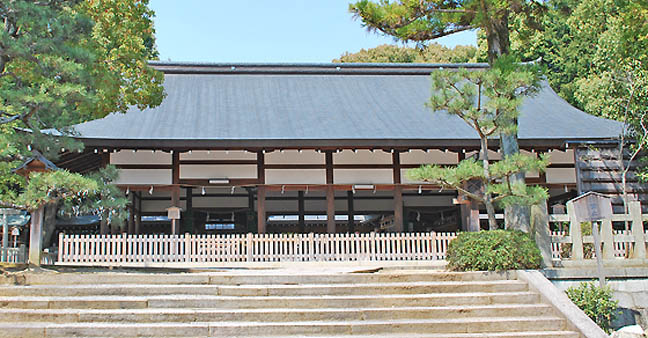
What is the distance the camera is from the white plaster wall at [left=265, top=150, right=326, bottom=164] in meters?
16.5

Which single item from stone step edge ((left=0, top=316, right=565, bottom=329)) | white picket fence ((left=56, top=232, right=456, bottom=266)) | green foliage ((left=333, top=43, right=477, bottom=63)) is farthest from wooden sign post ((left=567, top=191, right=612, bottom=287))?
green foliage ((left=333, top=43, right=477, bottom=63))

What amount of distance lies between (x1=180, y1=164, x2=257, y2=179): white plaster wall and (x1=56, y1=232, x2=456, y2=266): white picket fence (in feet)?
7.72

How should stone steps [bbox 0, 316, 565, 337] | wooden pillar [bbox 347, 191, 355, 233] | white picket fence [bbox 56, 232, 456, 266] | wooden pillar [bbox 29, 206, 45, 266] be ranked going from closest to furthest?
stone steps [bbox 0, 316, 565, 337] < wooden pillar [bbox 29, 206, 45, 266] < white picket fence [bbox 56, 232, 456, 266] < wooden pillar [bbox 347, 191, 355, 233]

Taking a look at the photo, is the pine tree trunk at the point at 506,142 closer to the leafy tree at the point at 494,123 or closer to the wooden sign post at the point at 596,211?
the leafy tree at the point at 494,123

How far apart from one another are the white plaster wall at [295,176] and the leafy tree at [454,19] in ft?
19.0

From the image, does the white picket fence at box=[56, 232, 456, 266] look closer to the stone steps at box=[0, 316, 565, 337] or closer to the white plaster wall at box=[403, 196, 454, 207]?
the white plaster wall at box=[403, 196, 454, 207]

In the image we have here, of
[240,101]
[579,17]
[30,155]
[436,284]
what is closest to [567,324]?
[436,284]

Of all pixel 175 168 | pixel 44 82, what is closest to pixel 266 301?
pixel 44 82

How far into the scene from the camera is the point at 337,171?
653 inches

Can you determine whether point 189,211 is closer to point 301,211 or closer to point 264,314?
point 301,211

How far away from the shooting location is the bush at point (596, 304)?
8.60 metres

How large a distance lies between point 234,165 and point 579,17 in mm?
16934

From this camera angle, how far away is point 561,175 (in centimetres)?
1698

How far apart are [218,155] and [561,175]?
986 cm
